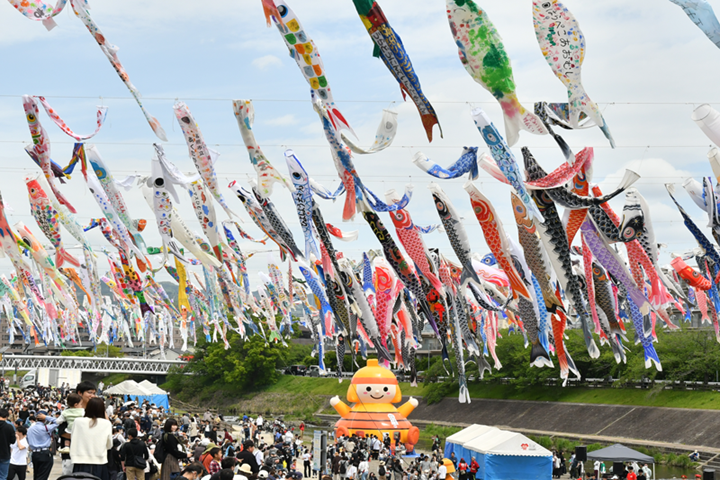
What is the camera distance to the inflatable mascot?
85.9 feet

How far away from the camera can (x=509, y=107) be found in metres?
11.0

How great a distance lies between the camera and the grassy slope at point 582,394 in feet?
128

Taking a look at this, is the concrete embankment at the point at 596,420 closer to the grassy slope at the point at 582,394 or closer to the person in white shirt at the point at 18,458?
the grassy slope at the point at 582,394

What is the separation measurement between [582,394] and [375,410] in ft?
73.4

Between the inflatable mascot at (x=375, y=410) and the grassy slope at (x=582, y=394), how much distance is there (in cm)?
1835

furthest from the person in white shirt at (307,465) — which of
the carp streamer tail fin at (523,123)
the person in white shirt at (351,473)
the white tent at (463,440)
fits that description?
the carp streamer tail fin at (523,123)

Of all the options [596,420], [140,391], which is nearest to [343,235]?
[140,391]

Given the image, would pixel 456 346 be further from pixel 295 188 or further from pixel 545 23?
pixel 545 23

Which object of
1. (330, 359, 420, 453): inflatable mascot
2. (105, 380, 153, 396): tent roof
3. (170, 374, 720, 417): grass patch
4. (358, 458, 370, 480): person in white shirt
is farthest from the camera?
(170, 374, 720, 417): grass patch

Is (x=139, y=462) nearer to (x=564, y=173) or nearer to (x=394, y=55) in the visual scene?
(x=394, y=55)

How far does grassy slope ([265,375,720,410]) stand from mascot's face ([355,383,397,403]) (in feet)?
61.9

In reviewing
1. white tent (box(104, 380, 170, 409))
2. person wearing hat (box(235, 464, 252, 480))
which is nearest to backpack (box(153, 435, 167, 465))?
person wearing hat (box(235, 464, 252, 480))

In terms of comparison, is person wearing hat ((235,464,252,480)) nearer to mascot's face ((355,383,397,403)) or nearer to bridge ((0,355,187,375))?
mascot's face ((355,383,397,403))

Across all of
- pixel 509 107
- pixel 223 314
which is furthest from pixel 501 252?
pixel 223 314
